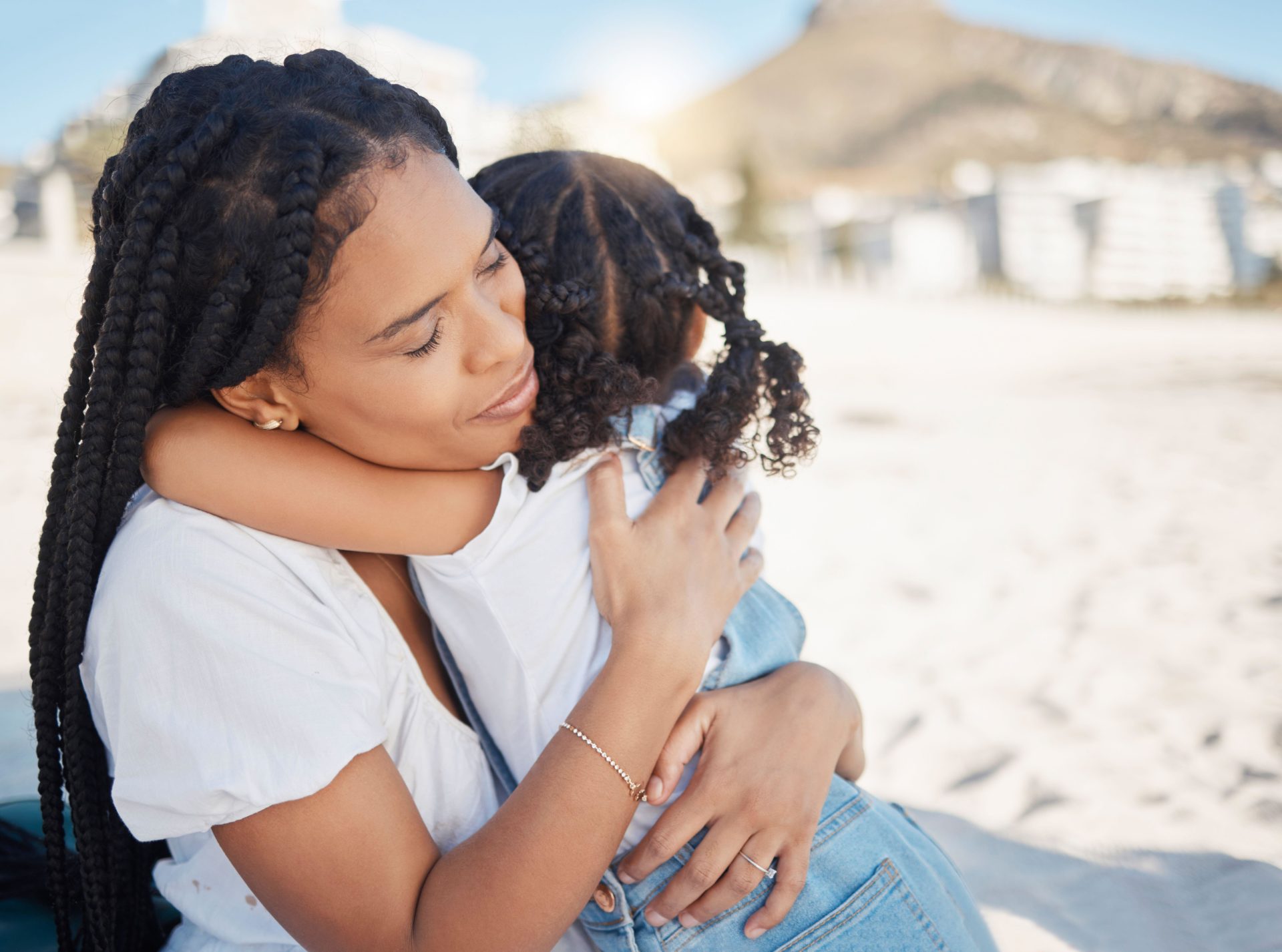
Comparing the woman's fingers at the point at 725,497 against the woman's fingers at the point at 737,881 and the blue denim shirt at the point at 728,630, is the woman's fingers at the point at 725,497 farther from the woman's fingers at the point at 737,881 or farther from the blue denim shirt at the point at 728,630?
the woman's fingers at the point at 737,881

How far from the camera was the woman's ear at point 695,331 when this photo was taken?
2062 millimetres

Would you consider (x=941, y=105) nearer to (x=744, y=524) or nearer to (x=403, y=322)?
(x=744, y=524)

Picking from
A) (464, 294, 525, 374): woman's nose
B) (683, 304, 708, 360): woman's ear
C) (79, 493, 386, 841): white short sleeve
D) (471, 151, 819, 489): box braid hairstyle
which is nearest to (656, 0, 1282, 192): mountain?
(683, 304, 708, 360): woman's ear

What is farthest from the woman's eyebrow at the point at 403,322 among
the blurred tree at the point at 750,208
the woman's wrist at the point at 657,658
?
the blurred tree at the point at 750,208

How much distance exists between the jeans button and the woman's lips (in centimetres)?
83

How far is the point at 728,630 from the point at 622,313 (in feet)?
2.33

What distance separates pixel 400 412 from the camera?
1.48 m

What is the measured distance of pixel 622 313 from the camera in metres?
1.93

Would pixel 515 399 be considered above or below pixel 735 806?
above

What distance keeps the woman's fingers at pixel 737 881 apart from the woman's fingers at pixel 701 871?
0.03ft

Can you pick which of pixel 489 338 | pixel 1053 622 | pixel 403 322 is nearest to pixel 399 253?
pixel 403 322

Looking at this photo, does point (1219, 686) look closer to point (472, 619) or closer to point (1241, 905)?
point (1241, 905)

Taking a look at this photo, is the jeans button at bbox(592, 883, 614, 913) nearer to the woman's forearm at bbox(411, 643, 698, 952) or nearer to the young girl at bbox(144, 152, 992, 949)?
the young girl at bbox(144, 152, 992, 949)

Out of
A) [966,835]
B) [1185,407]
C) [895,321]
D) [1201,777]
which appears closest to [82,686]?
[966,835]
